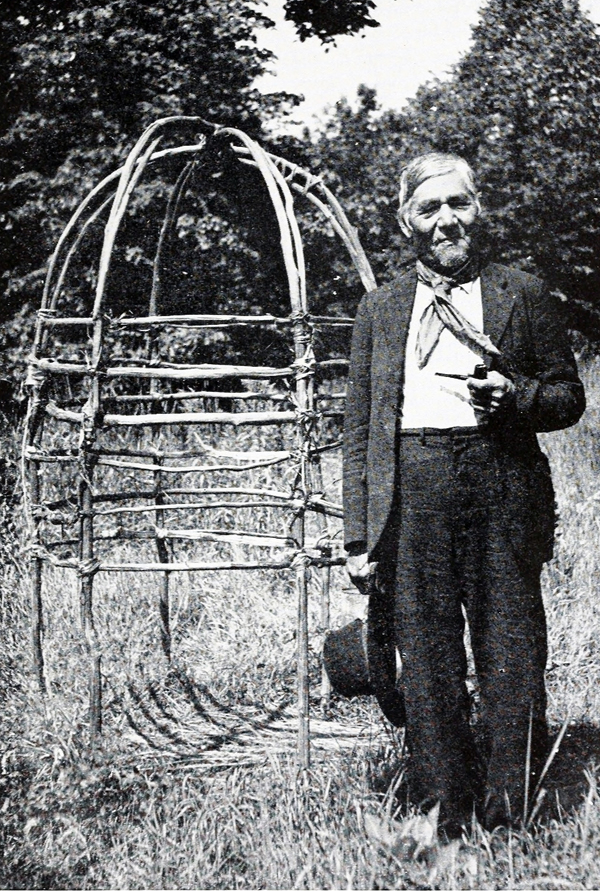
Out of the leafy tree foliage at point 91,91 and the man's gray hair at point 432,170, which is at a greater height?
the leafy tree foliage at point 91,91

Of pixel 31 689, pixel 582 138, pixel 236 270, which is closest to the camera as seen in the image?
pixel 31 689

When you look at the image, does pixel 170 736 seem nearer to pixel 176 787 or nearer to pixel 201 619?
pixel 176 787

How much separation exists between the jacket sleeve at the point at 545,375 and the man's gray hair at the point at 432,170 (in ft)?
1.29

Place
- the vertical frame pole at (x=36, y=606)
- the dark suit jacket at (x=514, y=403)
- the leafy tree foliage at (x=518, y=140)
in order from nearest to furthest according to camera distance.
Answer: the dark suit jacket at (x=514, y=403) < the vertical frame pole at (x=36, y=606) < the leafy tree foliage at (x=518, y=140)

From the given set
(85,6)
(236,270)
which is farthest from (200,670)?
(85,6)

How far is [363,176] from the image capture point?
11727 millimetres

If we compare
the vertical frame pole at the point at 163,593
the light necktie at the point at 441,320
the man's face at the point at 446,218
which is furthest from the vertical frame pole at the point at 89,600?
the man's face at the point at 446,218

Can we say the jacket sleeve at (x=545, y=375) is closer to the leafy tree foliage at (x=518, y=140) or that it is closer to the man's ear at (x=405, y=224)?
the man's ear at (x=405, y=224)

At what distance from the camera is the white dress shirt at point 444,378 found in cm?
255

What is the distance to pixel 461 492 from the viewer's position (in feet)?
8.35

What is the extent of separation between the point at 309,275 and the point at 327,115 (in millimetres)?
2066

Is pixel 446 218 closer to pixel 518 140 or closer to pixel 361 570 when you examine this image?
pixel 361 570

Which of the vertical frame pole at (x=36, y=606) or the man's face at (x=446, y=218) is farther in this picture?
the vertical frame pole at (x=36, y=606)

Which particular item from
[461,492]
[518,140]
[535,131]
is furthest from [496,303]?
[518,140]
